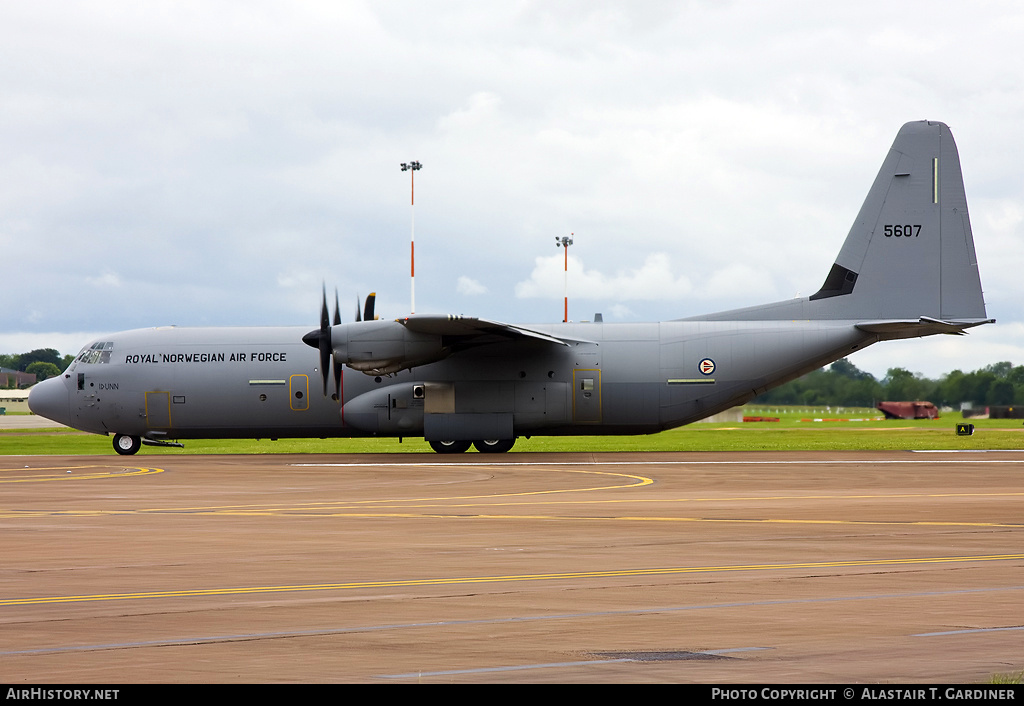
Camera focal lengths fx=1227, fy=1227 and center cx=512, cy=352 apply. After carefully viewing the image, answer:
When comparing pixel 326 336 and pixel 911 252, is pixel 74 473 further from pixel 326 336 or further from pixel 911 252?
pixel 911 252

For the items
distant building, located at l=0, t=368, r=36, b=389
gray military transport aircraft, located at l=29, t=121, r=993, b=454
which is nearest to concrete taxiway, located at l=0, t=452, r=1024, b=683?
gray military transport aircraft, located at l=29, t=121, r=993, b=454

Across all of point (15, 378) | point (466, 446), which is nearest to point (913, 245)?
point (466, 446)

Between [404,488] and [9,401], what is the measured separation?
6097 inches

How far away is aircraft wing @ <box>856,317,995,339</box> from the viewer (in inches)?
1679

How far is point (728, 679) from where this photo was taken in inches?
291

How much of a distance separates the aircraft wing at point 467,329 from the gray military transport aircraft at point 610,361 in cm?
36

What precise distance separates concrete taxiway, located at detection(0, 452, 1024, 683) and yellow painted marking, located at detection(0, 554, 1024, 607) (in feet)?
0.21

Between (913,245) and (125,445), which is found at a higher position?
(913,245)

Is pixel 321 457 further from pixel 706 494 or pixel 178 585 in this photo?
pixel 178 585

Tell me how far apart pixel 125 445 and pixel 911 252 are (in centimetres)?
3003

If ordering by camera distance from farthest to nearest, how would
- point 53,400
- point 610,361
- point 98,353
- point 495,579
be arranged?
1. point 53,400
2. point 98,353
3. point 610,361
4. point 495,579

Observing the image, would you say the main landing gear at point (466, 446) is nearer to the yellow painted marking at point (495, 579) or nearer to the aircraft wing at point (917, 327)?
the aircraft wing at point (917, 327)

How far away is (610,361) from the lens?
4378 centimetres
